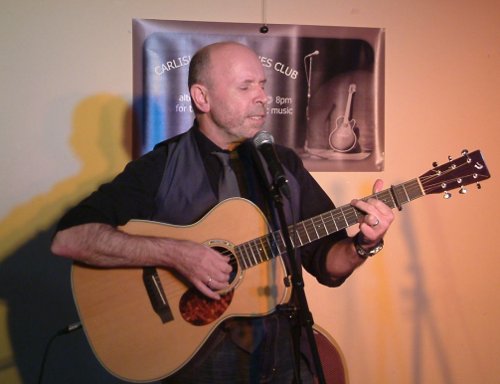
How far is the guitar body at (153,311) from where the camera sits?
1.64m

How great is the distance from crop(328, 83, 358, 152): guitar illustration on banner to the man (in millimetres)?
700

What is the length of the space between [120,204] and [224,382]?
2.35ft

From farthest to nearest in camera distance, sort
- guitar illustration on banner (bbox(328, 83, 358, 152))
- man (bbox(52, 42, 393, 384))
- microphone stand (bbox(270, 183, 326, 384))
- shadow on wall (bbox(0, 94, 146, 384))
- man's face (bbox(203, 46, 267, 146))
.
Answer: guitar illustration on banner (bbox(328, 83, 358, 152)) → shadow on wall (bbox(0, 94, 146, 384)) → man's face (bbox(203, 46, 267, 146)) → man (bbox(52, 42, 393, 384)) → microphone stand (bbox(270, 183, 326, 384))

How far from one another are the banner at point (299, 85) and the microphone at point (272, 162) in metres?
1.11

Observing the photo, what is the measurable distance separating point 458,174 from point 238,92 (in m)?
0.86

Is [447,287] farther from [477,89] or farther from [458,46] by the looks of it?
[458,46]

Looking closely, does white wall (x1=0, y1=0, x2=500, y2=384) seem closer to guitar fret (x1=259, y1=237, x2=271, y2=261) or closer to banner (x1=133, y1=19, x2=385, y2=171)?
banner (x1=133, y1=19, x2=385, y2=171)

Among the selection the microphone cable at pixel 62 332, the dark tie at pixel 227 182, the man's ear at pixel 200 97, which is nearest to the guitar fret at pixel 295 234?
the dark tie at pixel 227 182

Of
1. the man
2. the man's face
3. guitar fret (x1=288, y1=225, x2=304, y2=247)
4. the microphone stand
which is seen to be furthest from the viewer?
the man's face

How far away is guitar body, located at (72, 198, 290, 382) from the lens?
5.38 feet

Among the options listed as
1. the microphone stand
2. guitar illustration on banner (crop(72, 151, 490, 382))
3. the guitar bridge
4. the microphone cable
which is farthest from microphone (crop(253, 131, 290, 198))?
the microphone cable

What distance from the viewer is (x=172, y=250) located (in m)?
1.64

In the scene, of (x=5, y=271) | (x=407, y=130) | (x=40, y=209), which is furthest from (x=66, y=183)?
(x=407, y=130)

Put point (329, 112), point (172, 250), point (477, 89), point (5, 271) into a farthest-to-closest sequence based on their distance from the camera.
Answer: point (477, 89), point (329, 112), point (5, 271), point (172, 250)
